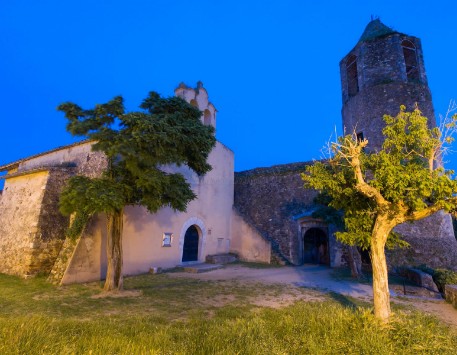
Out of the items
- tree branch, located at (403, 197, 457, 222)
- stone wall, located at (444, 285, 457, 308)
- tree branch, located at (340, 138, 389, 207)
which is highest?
tree branch, located at (340, 138, 389, 207)

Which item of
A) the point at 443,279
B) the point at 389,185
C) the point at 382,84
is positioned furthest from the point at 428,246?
the point at 389,185

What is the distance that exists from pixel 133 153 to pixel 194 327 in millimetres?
4026

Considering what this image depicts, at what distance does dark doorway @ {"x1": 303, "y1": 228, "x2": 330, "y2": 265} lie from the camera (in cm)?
1659

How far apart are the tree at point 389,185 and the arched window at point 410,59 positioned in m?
13.1

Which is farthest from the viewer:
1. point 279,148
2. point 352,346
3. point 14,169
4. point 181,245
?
point 279,148

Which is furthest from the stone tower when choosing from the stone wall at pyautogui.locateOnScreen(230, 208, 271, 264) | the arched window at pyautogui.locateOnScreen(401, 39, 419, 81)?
the stone wall at pyautogui.locateOnScreen(230, 208, 271, 264)

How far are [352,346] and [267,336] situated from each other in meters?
1.22

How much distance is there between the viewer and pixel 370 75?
15445mm

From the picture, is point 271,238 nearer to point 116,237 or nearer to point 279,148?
point 116,237

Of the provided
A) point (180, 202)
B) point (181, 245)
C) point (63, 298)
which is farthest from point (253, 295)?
point (181, 245)

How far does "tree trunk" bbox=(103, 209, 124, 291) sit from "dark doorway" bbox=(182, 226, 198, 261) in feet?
19.0

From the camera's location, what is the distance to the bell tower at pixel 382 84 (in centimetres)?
1441

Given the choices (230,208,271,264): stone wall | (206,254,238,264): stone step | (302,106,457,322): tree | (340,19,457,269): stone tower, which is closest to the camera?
(302,106,457,322): tree

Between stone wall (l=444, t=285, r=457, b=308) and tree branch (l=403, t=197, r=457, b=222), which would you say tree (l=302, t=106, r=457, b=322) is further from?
stone wall (l=444, t=285, r=457, b=308)
